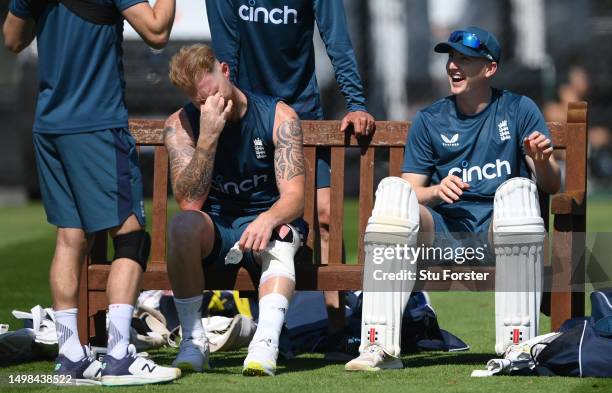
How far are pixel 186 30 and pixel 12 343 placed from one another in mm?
12243

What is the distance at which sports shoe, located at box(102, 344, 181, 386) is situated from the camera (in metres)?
5.38

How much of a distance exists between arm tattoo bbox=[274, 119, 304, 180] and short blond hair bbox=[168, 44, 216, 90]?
46cm

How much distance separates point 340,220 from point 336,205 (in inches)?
3.1

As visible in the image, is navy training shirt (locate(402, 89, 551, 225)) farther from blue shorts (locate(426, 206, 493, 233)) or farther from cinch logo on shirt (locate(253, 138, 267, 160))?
cinch logo on shirt (locate(253, 138, 267, 160))

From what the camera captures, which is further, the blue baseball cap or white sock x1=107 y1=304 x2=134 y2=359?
the blue baseball cap

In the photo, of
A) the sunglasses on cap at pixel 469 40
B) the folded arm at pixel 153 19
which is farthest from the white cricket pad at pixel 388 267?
the folded arm at pixel 153 19

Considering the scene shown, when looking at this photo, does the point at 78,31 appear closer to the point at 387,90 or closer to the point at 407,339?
the point at 407,339

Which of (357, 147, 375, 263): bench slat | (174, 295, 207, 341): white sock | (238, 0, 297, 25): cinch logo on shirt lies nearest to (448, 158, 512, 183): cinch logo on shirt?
(357, 147, 375, 263): bench slat

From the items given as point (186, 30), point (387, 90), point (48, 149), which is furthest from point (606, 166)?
point (48, 149)

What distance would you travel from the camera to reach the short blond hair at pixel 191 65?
5812 mm

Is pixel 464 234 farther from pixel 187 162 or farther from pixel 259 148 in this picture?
pixel 187 162

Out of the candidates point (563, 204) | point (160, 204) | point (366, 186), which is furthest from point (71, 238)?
point (563, 204)

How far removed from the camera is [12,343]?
6.27 metres

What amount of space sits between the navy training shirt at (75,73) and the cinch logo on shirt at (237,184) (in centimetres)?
78
